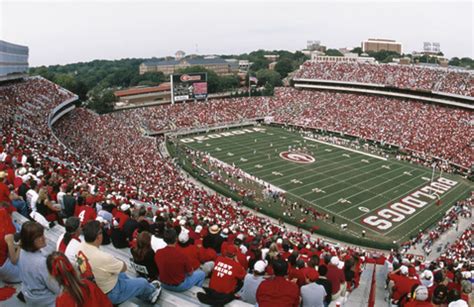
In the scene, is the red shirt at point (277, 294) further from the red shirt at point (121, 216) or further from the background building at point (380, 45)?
the background building at point (380, 45)

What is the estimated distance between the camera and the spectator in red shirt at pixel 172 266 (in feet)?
17.3

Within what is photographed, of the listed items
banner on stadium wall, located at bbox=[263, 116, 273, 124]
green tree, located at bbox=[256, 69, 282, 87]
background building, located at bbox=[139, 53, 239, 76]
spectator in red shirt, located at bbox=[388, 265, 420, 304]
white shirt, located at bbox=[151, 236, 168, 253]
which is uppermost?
background building, located at bbox=[139, 53, 239, 76]

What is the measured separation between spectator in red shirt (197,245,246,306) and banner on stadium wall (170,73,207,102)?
50.6m

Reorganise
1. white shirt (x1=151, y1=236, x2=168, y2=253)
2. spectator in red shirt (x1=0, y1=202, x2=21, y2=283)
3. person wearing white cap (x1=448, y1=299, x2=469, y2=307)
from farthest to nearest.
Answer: white shirt (x1=151, y1=236, x2=168, y2=253), person wearing white cap (x1=448, y1=299, x2=469, y2=307), spectator in red shirt (x1=0, y1=202, x2=21, y2=283)

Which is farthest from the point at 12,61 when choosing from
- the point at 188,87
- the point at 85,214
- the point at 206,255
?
the point at 206,255

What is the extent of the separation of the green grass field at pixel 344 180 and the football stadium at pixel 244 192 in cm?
19

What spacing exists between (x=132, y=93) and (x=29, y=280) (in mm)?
79412

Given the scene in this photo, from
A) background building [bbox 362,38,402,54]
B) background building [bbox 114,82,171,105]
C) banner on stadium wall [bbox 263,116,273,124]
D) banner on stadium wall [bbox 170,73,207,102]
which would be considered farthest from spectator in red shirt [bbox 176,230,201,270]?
background building [bbox 362,38,402,54]

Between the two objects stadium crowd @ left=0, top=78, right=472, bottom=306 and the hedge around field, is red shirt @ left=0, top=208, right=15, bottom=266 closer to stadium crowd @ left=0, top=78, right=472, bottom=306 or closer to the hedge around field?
stadium crowd @ left=0, top=78, right=472, bottom=306

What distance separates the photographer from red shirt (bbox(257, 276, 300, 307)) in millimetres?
4605

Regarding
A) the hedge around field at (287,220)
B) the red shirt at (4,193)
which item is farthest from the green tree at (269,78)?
the red shirt at (4,193)

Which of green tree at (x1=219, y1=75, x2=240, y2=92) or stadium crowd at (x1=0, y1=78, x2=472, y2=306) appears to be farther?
green tree at (x1=219, y1=75, x2=240, y2=92)

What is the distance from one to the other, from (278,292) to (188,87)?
52.8 m

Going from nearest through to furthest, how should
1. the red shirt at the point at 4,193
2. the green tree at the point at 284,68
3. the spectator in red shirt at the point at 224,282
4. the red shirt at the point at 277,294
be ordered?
the red shirt at the point at 277,294, the spectator in red shirt at the point at 224,282, the red shirt at the point at 4,193, the green tree at the point at 284,68
